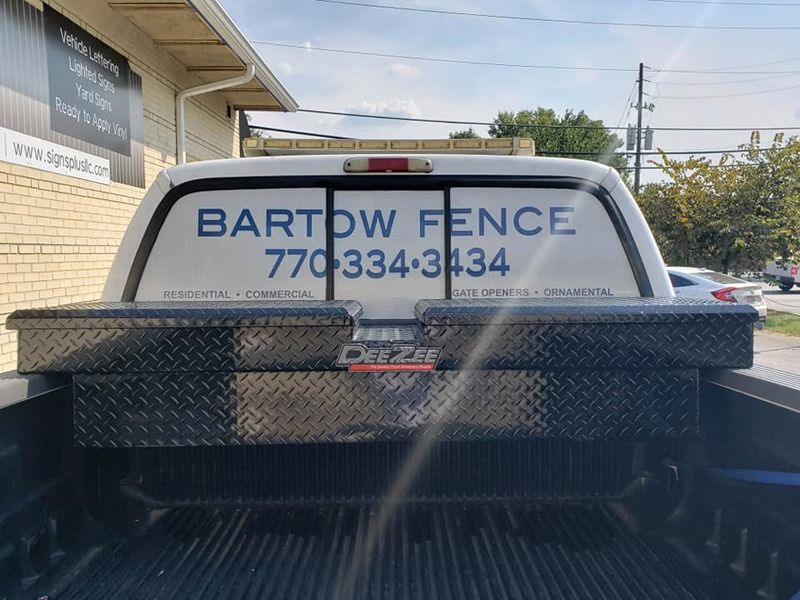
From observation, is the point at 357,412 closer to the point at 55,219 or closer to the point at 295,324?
the point at 295,324

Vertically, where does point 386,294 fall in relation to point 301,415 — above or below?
above

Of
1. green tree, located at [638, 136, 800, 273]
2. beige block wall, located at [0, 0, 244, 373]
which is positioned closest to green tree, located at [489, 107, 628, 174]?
green tree, located at [638, 136, 800, 273]

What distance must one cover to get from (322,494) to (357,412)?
625 mm

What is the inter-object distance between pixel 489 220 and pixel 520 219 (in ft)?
0.41

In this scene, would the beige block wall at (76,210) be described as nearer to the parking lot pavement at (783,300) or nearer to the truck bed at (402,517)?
the truck bed at (402,517)

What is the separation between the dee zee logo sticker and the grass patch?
712 inches

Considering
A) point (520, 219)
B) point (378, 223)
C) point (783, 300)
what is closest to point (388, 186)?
point (378, 223)

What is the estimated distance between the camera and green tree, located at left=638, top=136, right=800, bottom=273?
1903 centimetres

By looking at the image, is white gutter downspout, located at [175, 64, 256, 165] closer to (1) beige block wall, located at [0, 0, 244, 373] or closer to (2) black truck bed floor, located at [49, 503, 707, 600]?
(1) beige block wall, located at [0, 0, 244, 373]

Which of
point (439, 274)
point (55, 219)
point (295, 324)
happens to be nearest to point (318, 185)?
point (439, 274)

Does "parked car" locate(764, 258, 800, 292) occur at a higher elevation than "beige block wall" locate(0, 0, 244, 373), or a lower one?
lower

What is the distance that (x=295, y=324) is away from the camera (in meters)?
1.84

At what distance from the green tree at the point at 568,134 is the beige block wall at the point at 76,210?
3645cm

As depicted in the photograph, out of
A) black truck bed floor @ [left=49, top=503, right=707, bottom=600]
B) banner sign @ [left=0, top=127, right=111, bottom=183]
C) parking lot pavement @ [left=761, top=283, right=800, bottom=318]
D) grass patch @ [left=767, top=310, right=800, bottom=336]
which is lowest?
grass patch @ [left=767, top=310, right=800, bottom=336]
